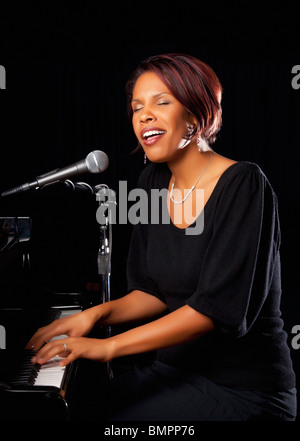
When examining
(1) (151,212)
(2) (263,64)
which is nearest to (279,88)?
(2) (263,64)

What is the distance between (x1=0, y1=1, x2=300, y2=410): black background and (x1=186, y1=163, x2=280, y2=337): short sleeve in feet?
7.83

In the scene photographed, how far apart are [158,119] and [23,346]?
2.76 ft

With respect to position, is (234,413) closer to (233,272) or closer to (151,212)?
(233,272)

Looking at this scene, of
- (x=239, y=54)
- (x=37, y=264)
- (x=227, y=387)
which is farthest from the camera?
(x=239, y=54)

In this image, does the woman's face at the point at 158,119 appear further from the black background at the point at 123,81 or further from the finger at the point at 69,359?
the black background at the point at 123,81

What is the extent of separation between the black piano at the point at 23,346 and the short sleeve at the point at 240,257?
44 cm

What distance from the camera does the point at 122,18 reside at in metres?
3.94

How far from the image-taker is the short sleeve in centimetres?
126

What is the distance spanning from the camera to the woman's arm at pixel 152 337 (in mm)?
1261

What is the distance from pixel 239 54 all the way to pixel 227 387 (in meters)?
4.24

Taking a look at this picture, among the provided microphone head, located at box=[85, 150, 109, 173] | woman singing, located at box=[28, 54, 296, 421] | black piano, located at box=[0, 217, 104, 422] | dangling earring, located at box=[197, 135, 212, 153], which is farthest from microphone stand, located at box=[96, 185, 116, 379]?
dangling earring, located at box=[197, 135, 212, 153]

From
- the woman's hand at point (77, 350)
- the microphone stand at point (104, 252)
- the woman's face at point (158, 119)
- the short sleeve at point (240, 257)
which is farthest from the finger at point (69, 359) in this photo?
the microphone stand at point (104, 252)

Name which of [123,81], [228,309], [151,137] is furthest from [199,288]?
[123,81]

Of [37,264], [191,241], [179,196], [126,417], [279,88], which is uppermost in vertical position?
[279,88]
